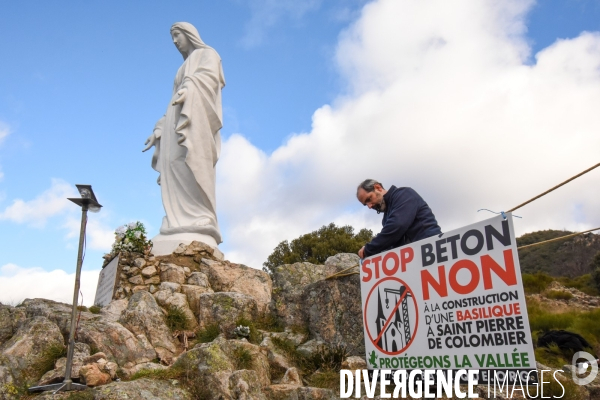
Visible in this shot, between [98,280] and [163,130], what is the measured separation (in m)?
3.59

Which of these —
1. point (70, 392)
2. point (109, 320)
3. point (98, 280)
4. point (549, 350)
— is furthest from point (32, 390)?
point (549, 350)

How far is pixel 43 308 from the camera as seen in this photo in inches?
265

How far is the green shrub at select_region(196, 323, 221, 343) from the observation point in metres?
6.26

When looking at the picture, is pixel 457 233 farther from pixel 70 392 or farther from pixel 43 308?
pixel 43 308

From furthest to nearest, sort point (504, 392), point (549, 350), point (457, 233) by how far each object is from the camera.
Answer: point (549, 350) → point (504, 392) → point (457, 233)

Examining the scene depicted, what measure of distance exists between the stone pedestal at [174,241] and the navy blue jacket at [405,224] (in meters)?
5.87

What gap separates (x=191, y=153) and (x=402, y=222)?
6.88m

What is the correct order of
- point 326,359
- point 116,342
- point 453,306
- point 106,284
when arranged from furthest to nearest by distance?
point 106,284
point 116,342
point 326,359
point 453,306

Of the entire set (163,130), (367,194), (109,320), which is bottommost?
(109,320)

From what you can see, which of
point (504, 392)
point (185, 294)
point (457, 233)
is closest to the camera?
point (457, 233)

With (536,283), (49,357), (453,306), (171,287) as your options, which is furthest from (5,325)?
(536,283)

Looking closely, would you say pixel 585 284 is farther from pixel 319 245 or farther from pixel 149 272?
pixel 149 272

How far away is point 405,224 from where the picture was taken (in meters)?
4.29

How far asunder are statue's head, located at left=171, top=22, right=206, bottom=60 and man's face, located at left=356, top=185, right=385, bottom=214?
8337 mm
